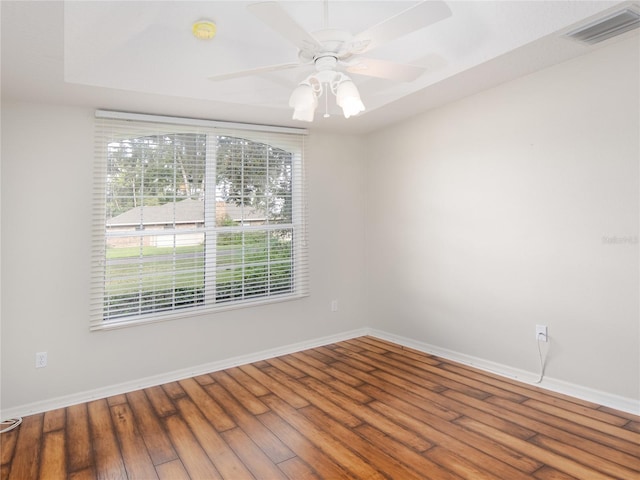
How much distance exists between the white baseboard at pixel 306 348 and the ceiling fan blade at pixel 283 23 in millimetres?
2795

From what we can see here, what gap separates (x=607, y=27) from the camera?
7.17ft

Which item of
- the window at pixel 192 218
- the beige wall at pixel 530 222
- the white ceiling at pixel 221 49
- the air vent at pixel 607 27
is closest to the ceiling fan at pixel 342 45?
the white ceiling at pixel 221 49

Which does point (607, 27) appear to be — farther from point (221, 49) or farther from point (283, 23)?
point (221, 49)

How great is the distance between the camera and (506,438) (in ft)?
7.48

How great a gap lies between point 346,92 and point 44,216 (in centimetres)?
244

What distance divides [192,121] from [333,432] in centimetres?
272

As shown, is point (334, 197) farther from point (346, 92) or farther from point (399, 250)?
point (346, 92)

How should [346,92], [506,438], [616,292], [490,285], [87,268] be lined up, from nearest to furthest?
1. [346,92]
2. [506,438]
3. [616,292]
4. [87,268]
5. [490,285]

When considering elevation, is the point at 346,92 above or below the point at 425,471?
above

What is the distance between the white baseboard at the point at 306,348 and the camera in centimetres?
263

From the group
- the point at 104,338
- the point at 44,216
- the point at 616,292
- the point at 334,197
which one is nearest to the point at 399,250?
the point at 334,197

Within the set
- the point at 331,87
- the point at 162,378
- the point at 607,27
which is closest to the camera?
the point at 331,87

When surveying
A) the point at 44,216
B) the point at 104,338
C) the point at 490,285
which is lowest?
the point at 104,338

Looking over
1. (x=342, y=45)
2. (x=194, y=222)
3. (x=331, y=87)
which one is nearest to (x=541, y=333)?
(x=331, y=87)
